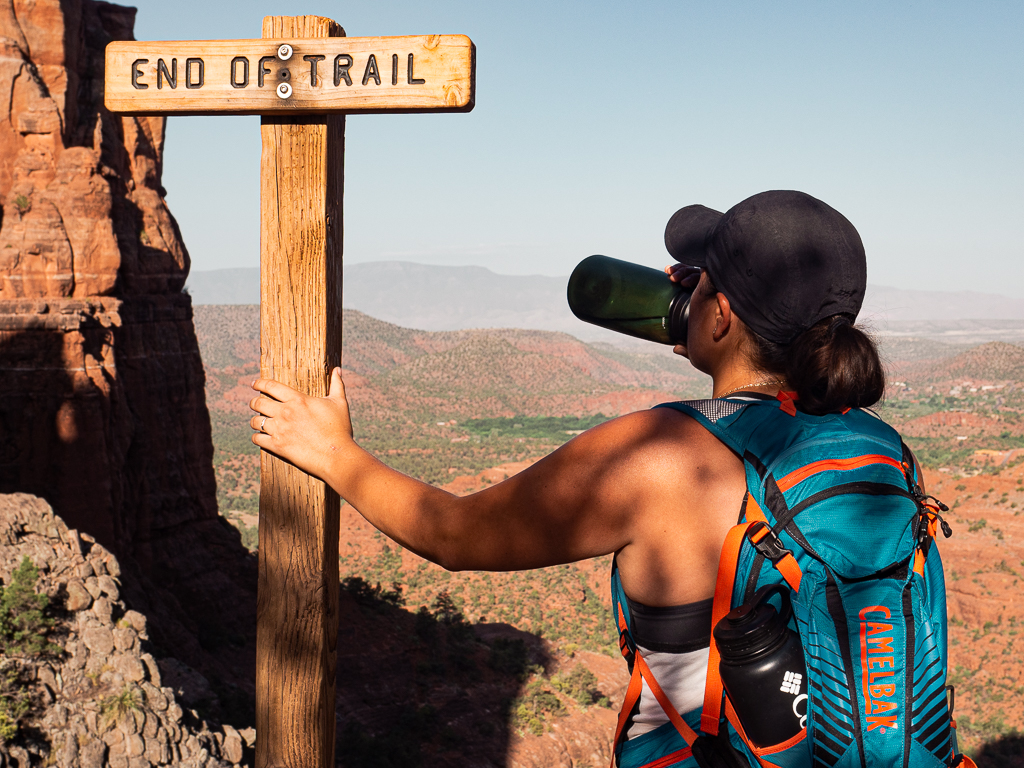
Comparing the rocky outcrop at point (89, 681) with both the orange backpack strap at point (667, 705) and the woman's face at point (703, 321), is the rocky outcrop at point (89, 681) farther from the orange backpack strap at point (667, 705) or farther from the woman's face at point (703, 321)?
the woman's face at point (703, 321)

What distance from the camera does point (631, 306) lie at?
6.66 feet

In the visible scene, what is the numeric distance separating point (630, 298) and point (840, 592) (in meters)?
0.97

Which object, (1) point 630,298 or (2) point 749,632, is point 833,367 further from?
(1) point 630,298

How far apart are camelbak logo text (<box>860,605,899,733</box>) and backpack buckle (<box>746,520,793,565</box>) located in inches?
6.0

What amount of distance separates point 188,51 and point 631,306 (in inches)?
52.4

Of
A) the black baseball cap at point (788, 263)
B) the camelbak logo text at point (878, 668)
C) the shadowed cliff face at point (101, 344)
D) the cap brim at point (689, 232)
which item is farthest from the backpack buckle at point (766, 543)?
the shadowed cliff face at point (101, 344)

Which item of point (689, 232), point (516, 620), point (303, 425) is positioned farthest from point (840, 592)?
point (516, 620)

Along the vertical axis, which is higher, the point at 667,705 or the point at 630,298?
the point at 630,298

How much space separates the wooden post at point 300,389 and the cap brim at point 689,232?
898 mm

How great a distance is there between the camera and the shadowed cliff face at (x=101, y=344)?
47.2ft

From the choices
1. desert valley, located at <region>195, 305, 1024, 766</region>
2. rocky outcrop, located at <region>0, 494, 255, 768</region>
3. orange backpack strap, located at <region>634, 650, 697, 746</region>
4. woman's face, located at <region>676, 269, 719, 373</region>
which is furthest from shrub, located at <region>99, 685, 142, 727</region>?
woman's face, located at <region>676, 269, 719, 373</region>

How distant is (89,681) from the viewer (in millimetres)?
8680

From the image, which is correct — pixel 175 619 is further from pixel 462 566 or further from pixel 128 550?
pixel 462 566

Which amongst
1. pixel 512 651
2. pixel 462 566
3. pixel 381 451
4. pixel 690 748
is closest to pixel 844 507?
pixel 690 748
